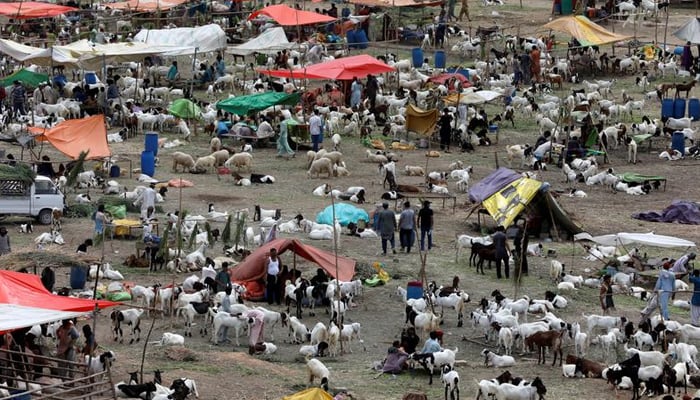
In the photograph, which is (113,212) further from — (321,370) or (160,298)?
(321,370)

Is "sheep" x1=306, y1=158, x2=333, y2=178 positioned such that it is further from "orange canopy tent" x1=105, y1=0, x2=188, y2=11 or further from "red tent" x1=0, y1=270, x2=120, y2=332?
"orange canopy tent" x1=105, y1=0, x2=188, y2=11

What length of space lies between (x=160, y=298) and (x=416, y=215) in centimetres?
811

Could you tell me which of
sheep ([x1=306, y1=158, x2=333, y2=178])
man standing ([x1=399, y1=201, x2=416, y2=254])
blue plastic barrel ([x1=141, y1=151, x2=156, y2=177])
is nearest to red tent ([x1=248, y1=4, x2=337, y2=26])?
sheep ([x1=306, y1=158, x2=333, y2=178])

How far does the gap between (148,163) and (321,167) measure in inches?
153

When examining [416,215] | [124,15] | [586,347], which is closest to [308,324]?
[586,347]

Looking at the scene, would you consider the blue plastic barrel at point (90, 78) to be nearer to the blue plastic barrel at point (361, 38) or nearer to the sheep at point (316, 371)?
the blue plastic barrel at point (361, 38)

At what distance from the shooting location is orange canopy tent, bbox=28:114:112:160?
33.5 meters

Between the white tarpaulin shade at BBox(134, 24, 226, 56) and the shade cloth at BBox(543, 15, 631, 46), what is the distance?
932 centimetres

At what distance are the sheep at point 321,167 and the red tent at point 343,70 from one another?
4468 millimetres

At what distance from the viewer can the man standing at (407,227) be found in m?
29.3

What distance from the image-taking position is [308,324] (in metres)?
25.1

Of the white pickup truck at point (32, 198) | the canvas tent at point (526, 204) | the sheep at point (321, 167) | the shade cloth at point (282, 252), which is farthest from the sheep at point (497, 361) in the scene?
the sheep at point (321, 167)

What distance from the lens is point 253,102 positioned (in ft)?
129

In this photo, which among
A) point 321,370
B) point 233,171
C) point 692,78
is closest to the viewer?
point 321,370
